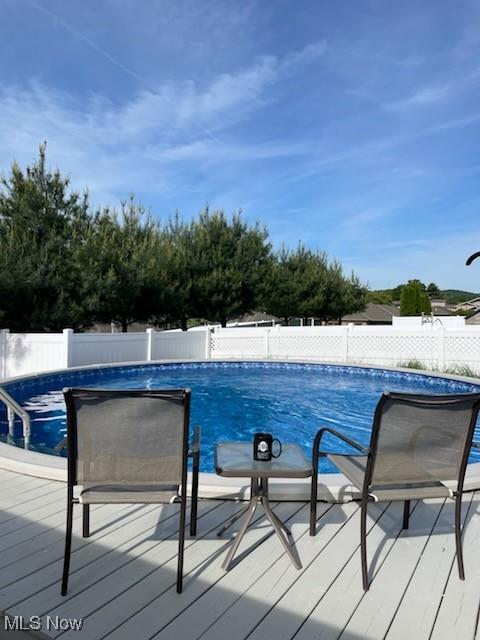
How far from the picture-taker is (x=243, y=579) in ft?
6.68

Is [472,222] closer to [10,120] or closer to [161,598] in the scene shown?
[10,120]

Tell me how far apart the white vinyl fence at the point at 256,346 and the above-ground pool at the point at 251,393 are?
1071mm

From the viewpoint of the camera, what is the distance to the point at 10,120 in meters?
10.6

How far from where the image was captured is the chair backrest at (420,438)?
2.00 meters

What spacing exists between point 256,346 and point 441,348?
6.24 metres

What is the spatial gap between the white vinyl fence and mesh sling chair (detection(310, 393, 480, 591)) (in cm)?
1033

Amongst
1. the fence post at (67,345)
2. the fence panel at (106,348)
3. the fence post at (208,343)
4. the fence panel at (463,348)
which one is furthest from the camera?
the fence post at (208,343)

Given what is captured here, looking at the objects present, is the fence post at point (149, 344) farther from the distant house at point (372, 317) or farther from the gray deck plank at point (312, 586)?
the distant house at point (372, 317)

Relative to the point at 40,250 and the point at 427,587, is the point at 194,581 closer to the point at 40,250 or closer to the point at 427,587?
the point at 427,587

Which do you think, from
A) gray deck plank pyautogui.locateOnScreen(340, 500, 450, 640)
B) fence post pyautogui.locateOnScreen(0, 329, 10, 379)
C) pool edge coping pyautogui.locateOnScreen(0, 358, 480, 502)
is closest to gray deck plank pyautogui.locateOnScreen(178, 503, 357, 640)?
gray deck plank pyautogui.locateOnScreen(340, 500, 450, 640)

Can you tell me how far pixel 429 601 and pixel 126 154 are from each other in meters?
14.6

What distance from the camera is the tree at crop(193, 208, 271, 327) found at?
1859 centimetres

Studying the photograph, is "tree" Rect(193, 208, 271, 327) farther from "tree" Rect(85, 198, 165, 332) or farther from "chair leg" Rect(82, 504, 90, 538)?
"chair leg" Rect(82, 504, 90, 538)

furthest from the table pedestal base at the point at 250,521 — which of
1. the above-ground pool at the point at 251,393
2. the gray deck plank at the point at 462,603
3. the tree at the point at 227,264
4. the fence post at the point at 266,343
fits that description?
the tree at the point at 227,264
